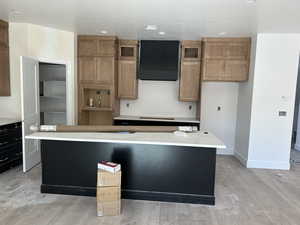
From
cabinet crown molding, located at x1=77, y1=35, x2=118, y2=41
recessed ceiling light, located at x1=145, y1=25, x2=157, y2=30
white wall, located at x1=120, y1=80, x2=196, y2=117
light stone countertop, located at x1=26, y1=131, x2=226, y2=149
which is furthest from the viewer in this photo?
white wall, located at x1=120, y1=80, x2=196, y2=117

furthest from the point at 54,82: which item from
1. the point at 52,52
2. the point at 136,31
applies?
the point at 136,31

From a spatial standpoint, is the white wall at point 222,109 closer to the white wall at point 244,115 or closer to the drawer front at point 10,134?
the white wall at point 244,115

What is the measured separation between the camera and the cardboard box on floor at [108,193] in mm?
2475

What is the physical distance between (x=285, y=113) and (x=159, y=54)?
2.87 meters

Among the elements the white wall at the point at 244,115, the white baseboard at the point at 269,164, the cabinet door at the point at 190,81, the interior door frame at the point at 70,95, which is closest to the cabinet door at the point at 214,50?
the cabinet door at the point at 190,81

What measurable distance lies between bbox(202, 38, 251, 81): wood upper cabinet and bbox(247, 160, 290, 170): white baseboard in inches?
68.4

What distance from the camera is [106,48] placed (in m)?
4.65

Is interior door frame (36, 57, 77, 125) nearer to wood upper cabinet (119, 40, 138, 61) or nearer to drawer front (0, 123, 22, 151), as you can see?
drawer front (0, 123, 22, 151)

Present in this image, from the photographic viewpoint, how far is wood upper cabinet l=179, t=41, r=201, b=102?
4723 mm

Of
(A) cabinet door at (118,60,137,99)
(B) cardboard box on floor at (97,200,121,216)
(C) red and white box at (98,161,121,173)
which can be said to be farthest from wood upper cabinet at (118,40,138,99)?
(B) cardboard box on floor at (97,200,121,216)

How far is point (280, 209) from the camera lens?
2758 millimetres

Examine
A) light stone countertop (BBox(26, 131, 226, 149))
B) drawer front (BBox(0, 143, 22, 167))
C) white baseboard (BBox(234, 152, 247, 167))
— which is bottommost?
white baseboard (BBox(234, 152, 247, 167))

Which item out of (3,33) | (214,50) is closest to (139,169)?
(214,50)

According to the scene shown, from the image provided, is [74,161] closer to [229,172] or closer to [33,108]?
[33,108]
